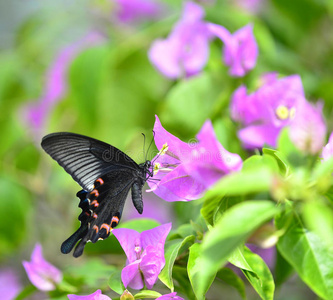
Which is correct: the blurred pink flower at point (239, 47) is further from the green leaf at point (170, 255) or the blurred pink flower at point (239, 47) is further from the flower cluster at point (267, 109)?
the green leaf at point (170, 255)

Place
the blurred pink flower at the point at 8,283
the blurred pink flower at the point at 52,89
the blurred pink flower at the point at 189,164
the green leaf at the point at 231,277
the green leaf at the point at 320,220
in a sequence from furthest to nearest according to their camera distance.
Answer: the blurred pink flower at the point at 8,283 < the blurred pink flower at the point at 52,89 < the green leaf at the point at 231,277 < the blurred pink flower at the point at 189,164 < the green leaf at the point at 320,220

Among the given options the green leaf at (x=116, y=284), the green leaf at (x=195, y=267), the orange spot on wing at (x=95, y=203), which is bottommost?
the green leaf at (x=116, y=284)

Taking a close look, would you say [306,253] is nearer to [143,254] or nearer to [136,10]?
[143,254]

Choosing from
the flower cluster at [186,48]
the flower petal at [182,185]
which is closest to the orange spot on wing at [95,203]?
the flower petal at [182,185]

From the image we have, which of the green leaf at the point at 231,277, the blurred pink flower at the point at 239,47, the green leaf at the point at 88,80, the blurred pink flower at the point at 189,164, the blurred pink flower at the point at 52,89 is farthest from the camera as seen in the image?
the blurred pink flower at the point at 52,89

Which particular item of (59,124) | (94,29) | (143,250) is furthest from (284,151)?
(94,29)

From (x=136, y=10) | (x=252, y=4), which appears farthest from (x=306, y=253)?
(x=252, y=4)
